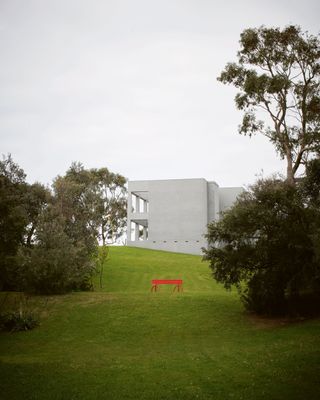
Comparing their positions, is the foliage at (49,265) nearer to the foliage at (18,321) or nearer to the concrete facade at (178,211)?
the foliage at (18,321)

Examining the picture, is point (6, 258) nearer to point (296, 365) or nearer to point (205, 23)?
point (296, 365)

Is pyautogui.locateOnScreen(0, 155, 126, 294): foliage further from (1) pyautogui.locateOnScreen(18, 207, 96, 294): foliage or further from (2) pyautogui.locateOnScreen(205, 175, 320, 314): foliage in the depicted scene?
(2) pyautogui.locateOnScreen(205, 175, 320, 314): foliage

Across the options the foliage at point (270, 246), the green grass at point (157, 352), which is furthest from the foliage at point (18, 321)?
the foliage at point (270, 246)

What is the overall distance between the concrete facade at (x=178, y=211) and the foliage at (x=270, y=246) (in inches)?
1476

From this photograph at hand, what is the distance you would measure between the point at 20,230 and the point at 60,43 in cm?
2732

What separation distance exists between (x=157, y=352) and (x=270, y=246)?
8.11 m

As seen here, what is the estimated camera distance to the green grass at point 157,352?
11.1m

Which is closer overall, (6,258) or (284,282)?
(284,282)

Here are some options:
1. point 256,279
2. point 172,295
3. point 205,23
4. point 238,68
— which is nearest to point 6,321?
point 172,295

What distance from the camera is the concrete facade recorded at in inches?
2345

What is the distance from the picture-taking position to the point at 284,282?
67.1ft

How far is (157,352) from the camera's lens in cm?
1588

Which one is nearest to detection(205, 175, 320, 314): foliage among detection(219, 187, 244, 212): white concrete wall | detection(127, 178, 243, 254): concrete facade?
detection(127, 178, 243, 254): concrete facade

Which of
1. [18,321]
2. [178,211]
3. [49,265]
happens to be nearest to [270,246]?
[18,321]
